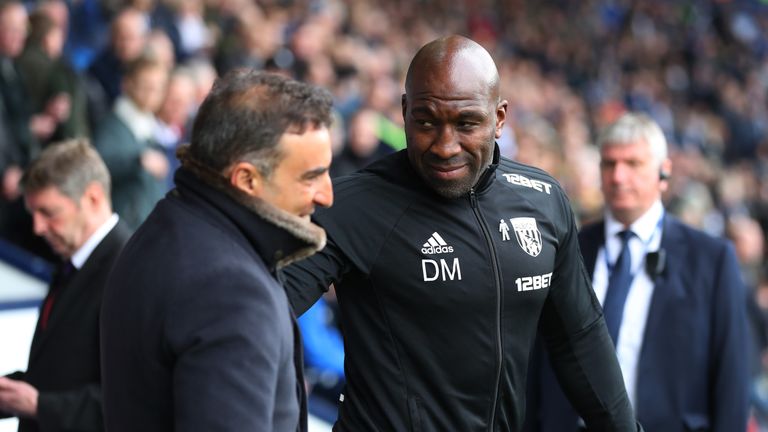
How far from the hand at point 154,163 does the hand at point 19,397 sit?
283 cm

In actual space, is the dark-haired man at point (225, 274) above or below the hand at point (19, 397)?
above

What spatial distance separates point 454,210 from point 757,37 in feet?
75.7

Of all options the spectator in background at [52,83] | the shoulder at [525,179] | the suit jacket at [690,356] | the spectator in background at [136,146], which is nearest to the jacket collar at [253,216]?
the shoulder at [525,179]

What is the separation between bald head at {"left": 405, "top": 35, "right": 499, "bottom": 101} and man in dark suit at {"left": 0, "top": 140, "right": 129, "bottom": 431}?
1238 millimetres

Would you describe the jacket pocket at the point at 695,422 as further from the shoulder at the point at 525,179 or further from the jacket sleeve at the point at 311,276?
the jacket sleeve at the point at 311,276

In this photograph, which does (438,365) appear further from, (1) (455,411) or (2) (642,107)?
(2) (642,107)

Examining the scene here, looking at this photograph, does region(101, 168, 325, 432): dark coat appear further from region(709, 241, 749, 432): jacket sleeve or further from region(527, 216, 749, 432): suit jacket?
region(709, 241, 749, 432): jacket sleeve

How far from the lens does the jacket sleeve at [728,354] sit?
3.82 metres

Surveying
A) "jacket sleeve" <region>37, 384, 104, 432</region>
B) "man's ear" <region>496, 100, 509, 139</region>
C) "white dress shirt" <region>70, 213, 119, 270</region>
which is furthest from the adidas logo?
"white dress shirt" <region>70, 213, 119, 270</region>

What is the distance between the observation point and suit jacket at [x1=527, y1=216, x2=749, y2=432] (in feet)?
12.5

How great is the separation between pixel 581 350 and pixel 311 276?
885 millimetres

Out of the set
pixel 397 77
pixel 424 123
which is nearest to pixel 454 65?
pixel 424 123

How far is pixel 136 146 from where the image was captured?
596cm

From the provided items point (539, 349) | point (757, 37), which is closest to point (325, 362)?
point (539, 349)
